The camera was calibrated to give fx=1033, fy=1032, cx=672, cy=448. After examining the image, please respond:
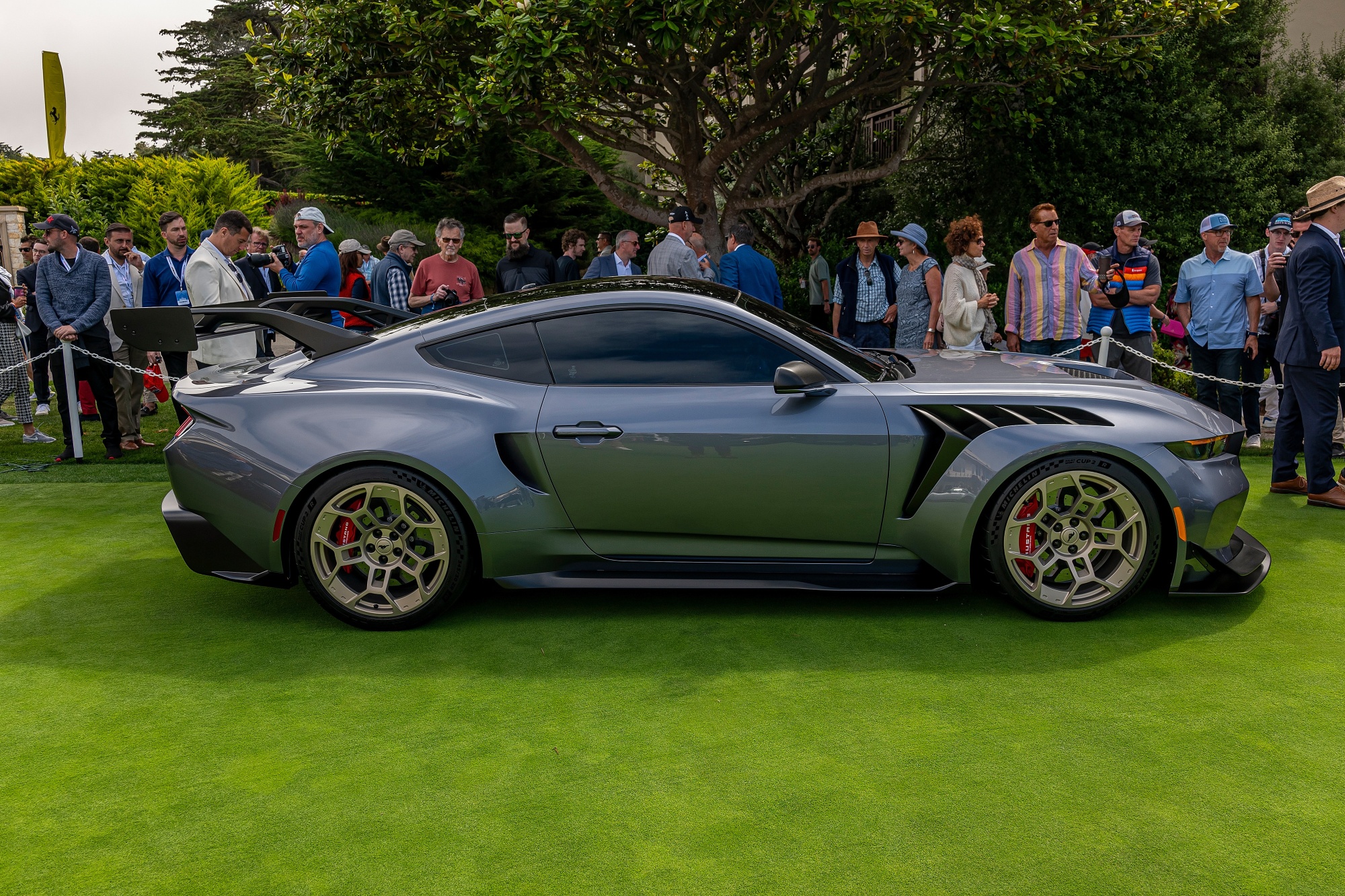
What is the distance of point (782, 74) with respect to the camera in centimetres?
1558

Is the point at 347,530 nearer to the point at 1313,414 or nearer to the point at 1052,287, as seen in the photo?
the point at 1052,287

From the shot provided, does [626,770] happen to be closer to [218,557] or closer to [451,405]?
[451,405]

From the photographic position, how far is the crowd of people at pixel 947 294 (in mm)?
6621

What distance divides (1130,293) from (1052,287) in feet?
1.92

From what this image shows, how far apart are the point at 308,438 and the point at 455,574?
0.83 metres

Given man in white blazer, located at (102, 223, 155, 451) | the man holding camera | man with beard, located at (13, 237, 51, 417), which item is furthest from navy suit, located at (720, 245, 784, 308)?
man with beard, located at (13, 237, 51, 417)

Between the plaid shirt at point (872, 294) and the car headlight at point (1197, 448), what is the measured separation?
176 inches

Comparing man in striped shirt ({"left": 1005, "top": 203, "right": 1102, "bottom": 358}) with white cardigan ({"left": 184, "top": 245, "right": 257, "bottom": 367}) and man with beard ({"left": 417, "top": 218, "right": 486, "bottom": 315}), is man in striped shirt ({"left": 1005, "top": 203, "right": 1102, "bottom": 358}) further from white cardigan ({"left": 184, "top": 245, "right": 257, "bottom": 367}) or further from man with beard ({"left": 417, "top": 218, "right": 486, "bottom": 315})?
white cardigan ({"left": 184, "top": 245, "right": 257, "bottom": 367})

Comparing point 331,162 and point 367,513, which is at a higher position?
point 331,162

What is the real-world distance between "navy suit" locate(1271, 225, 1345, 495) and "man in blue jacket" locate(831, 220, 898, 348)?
3.03m

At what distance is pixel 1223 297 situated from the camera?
749cm

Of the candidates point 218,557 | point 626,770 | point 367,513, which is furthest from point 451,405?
point 626,770

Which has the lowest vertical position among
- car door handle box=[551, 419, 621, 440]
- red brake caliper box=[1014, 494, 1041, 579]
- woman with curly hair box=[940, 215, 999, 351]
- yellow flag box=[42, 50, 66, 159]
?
red brake caliper box=[1014, 494, 1041, 579]

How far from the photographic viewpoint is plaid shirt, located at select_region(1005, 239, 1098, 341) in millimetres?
7445
